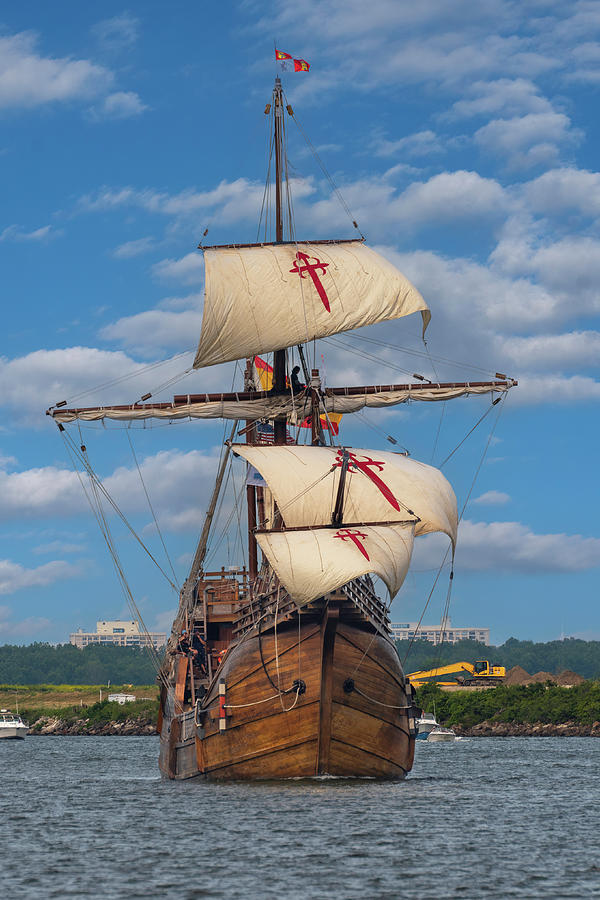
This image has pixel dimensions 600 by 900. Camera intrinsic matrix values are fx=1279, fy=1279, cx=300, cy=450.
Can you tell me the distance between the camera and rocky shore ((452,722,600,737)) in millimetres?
101938

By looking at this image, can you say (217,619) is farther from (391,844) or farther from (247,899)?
(247,899)

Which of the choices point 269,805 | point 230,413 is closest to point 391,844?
point 269,805

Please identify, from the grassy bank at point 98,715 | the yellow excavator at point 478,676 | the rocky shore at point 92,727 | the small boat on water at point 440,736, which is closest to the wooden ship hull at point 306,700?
the small boat on water at point 440,736

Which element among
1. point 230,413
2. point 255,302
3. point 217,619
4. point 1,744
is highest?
point 255,302

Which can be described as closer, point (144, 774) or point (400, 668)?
point (400, 668)

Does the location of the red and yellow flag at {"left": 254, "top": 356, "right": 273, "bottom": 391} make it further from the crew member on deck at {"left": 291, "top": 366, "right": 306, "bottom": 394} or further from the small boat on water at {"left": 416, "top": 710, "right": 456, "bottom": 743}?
the small boat on water at {"left": 416, "top": 710, "right": 456, "bottom": 743}

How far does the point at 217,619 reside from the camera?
51.7 metres

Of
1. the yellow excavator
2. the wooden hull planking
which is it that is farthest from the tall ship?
the yellow excavator

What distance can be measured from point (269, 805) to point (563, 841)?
859 centimetres

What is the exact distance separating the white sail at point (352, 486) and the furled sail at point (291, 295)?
243 inches

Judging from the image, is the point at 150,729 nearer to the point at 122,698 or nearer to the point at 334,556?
the point at 122,698

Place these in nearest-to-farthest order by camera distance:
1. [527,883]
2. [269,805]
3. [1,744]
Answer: [527,883], [269,805], [1,744]

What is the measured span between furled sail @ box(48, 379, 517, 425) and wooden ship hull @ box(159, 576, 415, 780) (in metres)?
12.8

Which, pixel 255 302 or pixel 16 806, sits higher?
pixel 255 302
